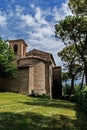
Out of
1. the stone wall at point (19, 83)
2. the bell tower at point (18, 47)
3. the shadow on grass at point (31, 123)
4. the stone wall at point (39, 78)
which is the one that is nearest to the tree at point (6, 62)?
the stone wall at point (19, 83)

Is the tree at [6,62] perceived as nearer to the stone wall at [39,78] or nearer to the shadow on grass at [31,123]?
the stone wall at [39,78]

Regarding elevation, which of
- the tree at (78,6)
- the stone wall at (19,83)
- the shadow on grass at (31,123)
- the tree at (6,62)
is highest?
the tree at (78,6)

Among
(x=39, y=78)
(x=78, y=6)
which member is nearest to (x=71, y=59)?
(x=39, y=78)

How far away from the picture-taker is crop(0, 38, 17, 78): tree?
5116cm

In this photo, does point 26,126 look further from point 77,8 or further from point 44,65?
point 44,65

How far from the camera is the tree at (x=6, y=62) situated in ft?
168

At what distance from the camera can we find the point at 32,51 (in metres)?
70.0

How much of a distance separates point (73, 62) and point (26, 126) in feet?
162

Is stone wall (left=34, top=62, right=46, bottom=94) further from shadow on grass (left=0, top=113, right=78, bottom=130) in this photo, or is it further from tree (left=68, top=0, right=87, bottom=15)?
shadow on grass (left=0, top=113, right=78, bottom=130)

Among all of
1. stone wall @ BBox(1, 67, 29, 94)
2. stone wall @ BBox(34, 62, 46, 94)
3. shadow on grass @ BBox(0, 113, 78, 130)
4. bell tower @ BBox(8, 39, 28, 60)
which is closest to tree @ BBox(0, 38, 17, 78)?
stone wall @ BBox(1, 67, 29, 94)

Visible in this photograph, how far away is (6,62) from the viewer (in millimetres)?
51594

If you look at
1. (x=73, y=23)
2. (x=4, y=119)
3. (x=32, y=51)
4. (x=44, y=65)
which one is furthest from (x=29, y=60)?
(x=4, y=119)

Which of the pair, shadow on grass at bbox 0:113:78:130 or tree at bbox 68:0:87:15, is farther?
tree at bbox 68:0:87:15

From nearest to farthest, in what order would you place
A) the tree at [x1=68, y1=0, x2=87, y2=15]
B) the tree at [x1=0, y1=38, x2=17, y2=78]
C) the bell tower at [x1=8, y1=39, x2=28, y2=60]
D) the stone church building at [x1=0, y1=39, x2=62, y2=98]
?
the tree at [x1=68, y1=0, x2=87, y2=15] < the tree at [x1=0, y1=38, x2=17, y2=78] < the stone church building at [x1=0, y1=39, x2=62, y2=98] < the bell tower at [x1=8, y1=39, x2=28, y2=60]
